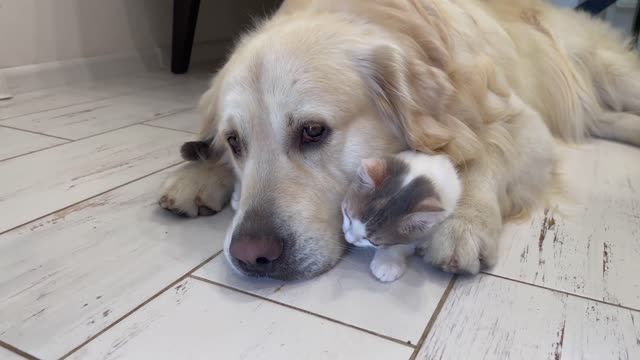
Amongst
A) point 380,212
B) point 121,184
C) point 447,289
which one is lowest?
point 121,184

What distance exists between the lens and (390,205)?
3.34 feet

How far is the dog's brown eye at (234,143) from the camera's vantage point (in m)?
1.36

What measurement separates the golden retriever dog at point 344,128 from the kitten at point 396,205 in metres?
0.08

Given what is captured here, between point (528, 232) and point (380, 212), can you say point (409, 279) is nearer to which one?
point (380, 212)

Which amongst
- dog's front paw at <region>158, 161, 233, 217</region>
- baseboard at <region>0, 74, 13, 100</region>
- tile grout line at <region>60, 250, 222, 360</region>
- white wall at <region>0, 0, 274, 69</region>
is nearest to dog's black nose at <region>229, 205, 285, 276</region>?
tile grout line at <region>60, 250, 222, 360</region>

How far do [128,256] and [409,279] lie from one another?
622 mm

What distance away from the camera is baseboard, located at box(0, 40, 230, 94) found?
295 cm

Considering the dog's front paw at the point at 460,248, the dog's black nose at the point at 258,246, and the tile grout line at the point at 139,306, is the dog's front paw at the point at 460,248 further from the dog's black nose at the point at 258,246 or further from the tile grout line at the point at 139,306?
the tile grout line at the point at 139,306

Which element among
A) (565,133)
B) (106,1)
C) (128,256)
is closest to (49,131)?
(128,256)

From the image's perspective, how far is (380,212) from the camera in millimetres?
1030

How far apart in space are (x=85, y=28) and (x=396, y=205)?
2.87 meters

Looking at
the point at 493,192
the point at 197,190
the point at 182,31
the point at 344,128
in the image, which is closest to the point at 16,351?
the point at 197,190

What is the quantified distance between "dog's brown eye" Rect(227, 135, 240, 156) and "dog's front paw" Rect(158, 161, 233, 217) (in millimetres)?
168

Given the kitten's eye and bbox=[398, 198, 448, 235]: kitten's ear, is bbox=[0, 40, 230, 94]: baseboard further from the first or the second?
bbox=[398, 198, 448, 235]: kitten's ear
